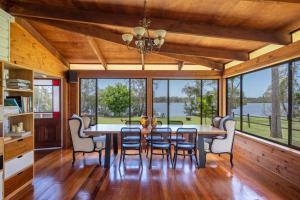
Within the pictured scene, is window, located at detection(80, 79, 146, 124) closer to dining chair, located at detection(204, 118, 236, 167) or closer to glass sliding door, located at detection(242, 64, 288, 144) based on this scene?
dining chair, located at detection(204, 118, 236, 167)

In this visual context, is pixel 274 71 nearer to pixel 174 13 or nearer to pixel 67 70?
pixel 174 13

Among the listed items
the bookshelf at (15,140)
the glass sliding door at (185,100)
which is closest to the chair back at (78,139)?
the bookshelf at (15,140)

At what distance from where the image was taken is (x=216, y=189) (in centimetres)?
379

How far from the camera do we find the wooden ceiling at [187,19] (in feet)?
11.1

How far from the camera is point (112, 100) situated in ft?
24.7

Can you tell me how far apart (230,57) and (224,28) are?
1.65 meters

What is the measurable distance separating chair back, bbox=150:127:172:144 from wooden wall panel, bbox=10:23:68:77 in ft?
9.13

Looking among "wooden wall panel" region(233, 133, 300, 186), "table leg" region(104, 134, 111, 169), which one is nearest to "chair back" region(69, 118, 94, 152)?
"table leg" region(104, 134, 111, 169)

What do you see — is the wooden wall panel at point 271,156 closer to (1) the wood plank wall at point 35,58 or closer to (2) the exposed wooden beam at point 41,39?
(1) the wood plank wall at point 35,58

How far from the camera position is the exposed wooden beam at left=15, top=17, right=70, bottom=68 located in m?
4.59

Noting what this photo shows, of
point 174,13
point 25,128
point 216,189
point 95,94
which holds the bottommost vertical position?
point 216,189

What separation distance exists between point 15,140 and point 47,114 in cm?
332

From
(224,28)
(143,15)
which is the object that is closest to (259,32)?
(224,28)

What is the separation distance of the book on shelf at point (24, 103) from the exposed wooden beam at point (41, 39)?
147 centimetres
